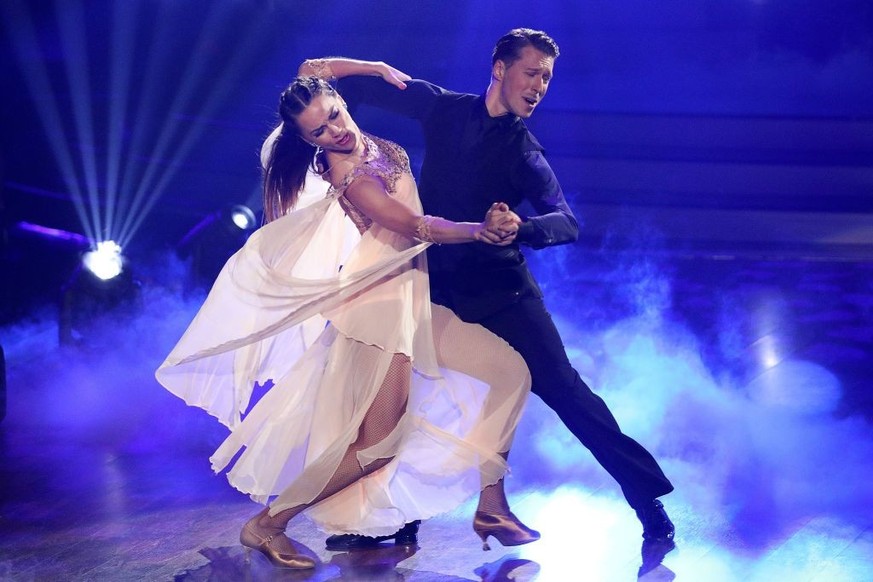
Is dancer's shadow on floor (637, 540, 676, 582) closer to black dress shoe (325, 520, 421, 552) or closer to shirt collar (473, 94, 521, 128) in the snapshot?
black dress shoe (325, 520, 421, 552)

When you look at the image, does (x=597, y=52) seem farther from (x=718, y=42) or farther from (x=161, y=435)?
(x=161, y=435)

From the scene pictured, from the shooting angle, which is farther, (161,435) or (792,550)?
(161,435)

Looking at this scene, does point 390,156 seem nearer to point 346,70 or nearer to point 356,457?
point 346,70

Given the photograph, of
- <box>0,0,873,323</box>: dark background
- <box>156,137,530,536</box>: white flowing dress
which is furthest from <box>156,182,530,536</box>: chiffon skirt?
<box>0,0,873,323</box>: dark background

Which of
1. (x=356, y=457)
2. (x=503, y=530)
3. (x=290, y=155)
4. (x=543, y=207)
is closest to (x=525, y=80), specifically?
(x=543, y=207)

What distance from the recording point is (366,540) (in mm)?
3025

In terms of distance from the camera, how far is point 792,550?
9.26 ft

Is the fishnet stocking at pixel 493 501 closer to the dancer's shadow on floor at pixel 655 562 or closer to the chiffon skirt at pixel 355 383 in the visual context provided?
the chiffon skirt at pixel 355 383

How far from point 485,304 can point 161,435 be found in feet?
8.34

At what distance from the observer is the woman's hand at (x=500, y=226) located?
2.54m

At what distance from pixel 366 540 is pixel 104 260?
3834 millimetres

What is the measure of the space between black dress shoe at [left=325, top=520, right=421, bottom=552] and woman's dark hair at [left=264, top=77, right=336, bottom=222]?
106cm

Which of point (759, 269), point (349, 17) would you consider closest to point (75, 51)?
point (349, 17)

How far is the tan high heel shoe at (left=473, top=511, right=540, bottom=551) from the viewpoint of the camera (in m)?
2.85
